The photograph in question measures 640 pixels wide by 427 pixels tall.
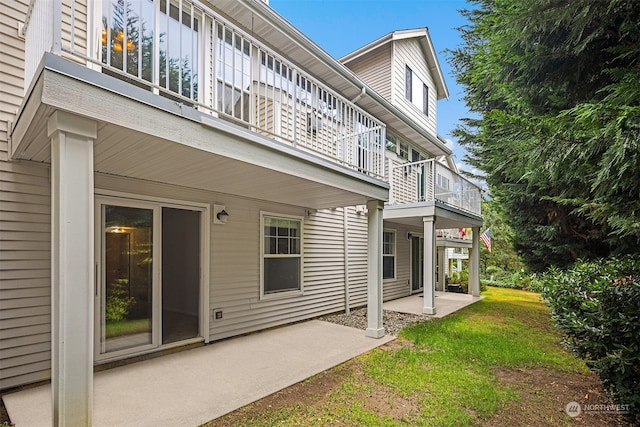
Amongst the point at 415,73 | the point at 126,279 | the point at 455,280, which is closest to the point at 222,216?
the point at 126,279

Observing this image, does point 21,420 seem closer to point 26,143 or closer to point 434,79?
point 26,143

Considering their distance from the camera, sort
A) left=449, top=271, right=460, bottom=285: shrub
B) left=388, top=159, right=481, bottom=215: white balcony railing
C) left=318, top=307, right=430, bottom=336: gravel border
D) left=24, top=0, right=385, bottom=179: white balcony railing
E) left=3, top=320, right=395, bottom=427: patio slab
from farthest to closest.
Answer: left=449, top=271, right=460, bottom=285: shrub < left=388, top=159, right=481, bottom=215: white balcony railing < left=318, top=307, right=430, bottom=336: gravel border < left=3, top=320, right=395, bottom=427: patio slab < left=24, top=0, right=385, bottom=179: white balcony railing

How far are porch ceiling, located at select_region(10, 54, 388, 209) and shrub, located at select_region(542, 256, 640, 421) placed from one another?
3198 millimetres

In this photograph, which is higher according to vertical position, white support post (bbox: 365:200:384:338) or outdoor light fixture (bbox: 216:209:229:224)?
outdoor light fixture (bbox: 216:209:229:224)

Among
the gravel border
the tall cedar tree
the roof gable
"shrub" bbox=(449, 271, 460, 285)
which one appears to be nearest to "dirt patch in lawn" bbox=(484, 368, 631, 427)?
the tall cedar tree

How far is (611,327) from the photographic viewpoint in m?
3.10

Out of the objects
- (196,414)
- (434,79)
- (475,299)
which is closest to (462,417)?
(196,414)

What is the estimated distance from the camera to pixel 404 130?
34.7 feet

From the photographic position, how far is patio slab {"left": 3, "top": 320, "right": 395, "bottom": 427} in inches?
123

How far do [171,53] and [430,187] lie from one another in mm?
6343

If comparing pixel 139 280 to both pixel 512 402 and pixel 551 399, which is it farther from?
pixel 551 399

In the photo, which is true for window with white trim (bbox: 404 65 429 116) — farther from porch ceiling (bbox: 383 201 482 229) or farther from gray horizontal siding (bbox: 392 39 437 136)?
porch ceiling (bbox: 383 201 482 229)

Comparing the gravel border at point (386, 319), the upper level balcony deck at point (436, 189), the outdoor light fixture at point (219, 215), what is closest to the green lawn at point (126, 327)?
the outdoor light fixture at point (219, 215)
